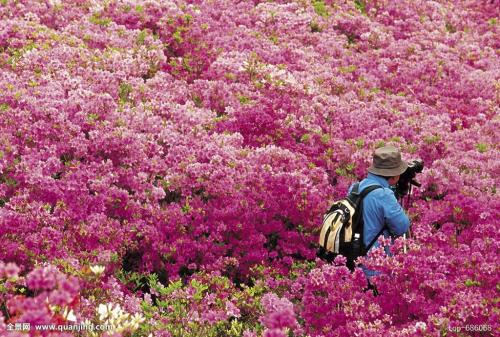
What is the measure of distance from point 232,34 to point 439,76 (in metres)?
6.02

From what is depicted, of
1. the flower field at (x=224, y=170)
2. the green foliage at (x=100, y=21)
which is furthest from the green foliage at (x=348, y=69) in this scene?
the green foliage at (x=100, y=21)

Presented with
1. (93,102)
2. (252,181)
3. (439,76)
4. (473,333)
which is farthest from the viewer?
(439,76)

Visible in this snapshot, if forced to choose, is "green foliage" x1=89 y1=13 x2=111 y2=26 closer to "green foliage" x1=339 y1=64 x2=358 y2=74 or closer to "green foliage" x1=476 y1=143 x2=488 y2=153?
"green foliage" x1=339 y1=64 x2=358 y2=74

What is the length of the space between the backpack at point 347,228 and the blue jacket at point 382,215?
0.19ft

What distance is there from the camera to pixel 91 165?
9.48m

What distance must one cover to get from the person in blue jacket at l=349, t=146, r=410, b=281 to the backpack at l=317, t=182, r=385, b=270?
0.22 ft

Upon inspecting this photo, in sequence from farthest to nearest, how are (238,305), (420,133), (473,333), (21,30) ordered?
(21,30)
(420,133)
(238,305)
(473,333)

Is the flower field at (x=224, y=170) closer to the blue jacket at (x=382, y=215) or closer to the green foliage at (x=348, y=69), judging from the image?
the green foliage at (x=348, y=69)

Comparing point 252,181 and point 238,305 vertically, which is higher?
point 252,181

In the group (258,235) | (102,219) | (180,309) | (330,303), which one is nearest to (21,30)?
(102,219)

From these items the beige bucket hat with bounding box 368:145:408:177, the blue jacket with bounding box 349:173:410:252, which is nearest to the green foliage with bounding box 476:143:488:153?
the beige bucket hat with bounding box 368:145:408:177

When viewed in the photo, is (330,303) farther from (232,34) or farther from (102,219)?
(232,34)

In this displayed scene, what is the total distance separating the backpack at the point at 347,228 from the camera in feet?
25.1

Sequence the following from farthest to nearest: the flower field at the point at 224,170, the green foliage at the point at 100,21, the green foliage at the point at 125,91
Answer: the green foliage at the point at 100,21 → the green foliage at the point at 125,91 → the flower field at the point at 224,170
